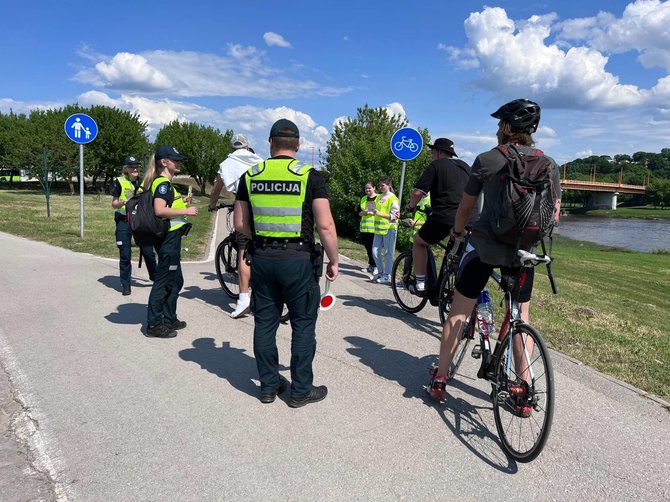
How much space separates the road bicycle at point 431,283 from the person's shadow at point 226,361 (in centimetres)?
214

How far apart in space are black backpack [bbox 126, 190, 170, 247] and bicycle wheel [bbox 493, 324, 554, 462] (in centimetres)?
356

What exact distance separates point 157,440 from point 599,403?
3.27 meters

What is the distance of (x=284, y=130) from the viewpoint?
3512 mm

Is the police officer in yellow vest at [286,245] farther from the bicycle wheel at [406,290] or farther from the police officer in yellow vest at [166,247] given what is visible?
the bicycle wheel at [406,290]

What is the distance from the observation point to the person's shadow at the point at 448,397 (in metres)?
3.18

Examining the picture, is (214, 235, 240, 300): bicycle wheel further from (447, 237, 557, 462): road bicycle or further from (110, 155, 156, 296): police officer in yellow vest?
(447, 237, 557, 462): road bicycle

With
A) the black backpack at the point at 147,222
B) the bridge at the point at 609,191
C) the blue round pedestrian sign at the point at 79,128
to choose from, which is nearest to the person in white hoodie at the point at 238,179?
the black backpack at the point at 147,222

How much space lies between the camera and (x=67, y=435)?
3.21 m

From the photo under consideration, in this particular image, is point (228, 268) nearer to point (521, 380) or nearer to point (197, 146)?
point (521, 380)

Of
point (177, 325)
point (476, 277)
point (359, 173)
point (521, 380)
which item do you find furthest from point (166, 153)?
point (359, 173)

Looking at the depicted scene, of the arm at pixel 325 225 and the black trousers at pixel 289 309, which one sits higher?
the arm at pixel 325 225

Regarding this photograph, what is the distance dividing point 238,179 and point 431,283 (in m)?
2.69

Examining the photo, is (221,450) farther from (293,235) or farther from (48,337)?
(48,337)

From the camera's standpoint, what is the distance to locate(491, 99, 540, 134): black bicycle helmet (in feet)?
10.5
